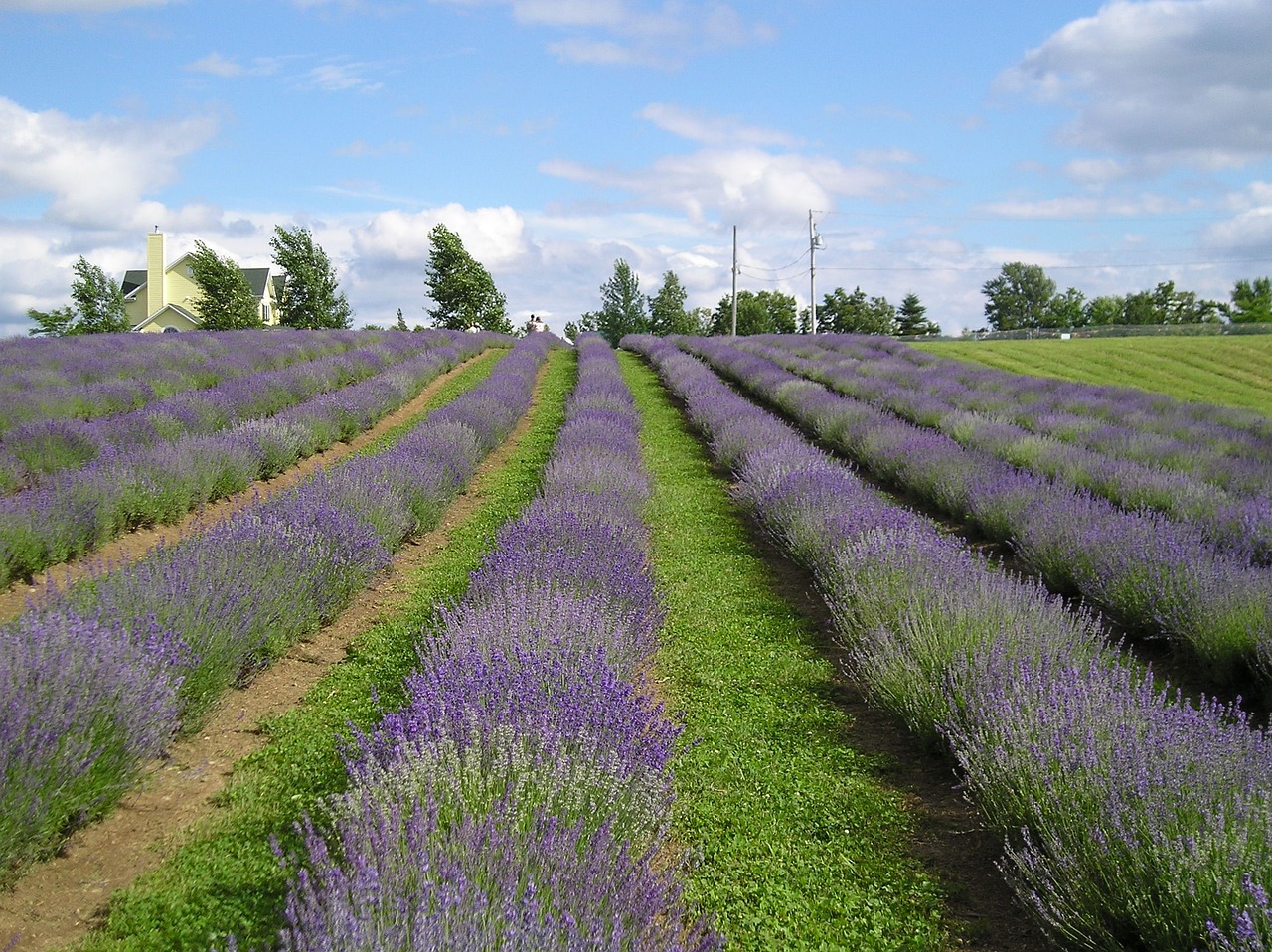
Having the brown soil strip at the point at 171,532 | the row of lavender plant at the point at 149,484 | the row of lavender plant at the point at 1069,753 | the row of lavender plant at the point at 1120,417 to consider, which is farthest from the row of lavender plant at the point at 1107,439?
the row of lavender plant at the point at 149,484

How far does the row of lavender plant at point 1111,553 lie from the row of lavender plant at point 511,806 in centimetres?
300

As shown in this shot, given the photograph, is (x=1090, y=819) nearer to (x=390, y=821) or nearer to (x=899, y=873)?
(x=899, y=873)

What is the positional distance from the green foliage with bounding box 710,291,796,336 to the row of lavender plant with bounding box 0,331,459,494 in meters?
55.3

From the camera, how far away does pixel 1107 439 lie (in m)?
10.8

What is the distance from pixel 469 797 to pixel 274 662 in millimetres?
2530

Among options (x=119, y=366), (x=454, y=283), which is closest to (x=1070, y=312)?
(x=454, y=283)

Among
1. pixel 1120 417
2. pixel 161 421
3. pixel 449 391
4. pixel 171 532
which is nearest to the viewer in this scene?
pixel 171 532

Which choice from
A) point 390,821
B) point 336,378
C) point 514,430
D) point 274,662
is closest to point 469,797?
point 390,821

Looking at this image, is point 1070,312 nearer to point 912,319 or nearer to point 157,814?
point 912,319

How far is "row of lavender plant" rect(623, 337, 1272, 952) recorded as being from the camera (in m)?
2.35

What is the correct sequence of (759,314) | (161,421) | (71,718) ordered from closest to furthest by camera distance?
(71,718), (161,421), (759,314)

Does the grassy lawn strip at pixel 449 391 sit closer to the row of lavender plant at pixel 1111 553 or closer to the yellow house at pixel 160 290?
the row of lavender plant at pixel 1111 553

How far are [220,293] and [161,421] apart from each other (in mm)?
30787

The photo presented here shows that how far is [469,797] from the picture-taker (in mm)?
2447
